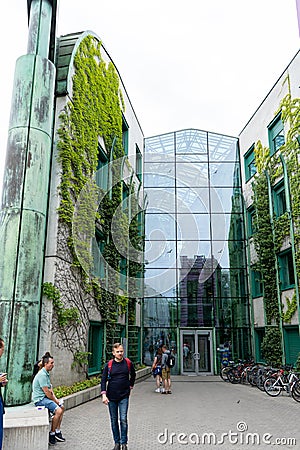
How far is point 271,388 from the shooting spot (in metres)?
13.1

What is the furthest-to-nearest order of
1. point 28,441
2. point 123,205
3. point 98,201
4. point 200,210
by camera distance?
point 200,210 < point 123,205 < point 98,201 < point 28,441

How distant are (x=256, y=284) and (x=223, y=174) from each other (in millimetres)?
7106

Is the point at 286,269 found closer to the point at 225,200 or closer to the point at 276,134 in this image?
the point at 276,134

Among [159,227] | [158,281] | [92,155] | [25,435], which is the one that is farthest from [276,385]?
[159,227]

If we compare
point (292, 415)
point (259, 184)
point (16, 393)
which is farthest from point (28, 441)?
point (259, 184)

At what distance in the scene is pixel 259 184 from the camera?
1973 centimetres

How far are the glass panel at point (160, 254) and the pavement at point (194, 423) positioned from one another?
33.6 ft

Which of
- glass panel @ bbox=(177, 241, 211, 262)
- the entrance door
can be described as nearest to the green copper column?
the entrance door

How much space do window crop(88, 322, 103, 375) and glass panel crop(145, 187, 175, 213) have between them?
34.8ft

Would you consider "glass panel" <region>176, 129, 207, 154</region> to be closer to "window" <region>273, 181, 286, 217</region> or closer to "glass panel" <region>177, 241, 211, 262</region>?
"glass panel" <region>177, 241, 211, 262</region>

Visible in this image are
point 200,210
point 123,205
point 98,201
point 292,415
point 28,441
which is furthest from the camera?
point 200,210

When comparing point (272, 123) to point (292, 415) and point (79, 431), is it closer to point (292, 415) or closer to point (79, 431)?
point (292, 415)

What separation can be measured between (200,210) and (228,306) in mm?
5757

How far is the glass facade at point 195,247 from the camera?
21516mm
